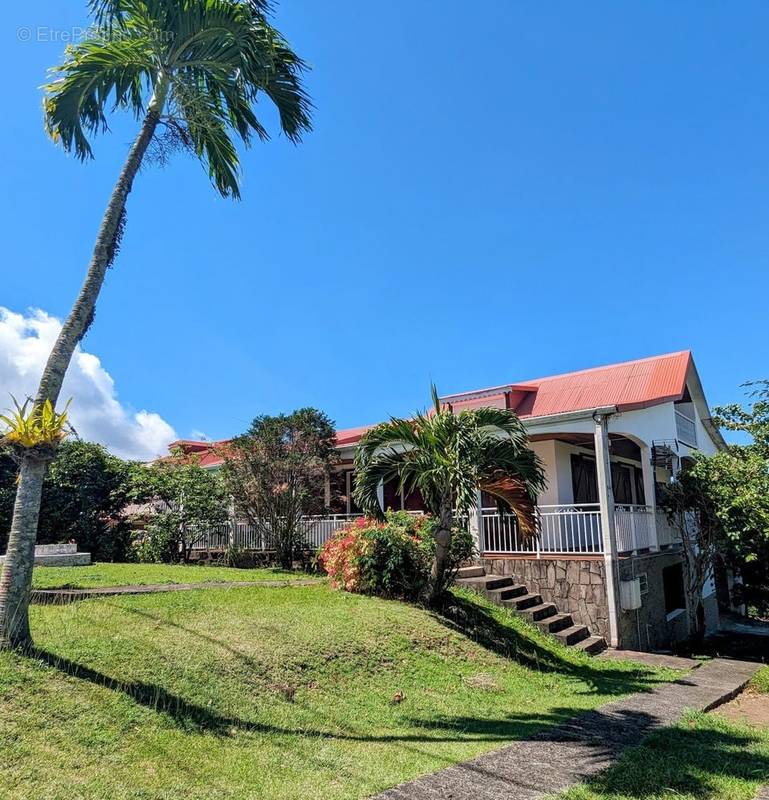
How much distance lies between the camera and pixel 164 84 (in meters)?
7.39

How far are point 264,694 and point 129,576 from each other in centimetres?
662

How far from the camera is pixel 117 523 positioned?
61.0ft

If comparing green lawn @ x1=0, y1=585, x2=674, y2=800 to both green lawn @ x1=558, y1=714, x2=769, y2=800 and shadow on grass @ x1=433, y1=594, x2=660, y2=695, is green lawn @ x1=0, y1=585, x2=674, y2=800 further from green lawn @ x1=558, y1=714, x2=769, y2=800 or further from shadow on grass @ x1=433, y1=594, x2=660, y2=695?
green lawn @ x1=558, y1=714, x2=769, y2=800

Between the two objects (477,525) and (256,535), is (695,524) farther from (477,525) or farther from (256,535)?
(256,535)

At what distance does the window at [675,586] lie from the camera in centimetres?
1613

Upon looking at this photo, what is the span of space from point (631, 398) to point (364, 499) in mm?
8990

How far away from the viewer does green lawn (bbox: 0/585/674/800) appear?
4293mm

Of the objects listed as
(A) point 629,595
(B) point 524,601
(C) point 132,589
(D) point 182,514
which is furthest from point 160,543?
(A) point 629,595

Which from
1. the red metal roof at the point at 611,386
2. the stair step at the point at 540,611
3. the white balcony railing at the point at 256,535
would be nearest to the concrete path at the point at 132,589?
the white balcony railing at the point at 256,535

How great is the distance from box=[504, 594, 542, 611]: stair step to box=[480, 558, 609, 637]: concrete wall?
0.98ft

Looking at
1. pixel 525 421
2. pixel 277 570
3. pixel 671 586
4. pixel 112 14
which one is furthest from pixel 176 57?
pixel 671 586

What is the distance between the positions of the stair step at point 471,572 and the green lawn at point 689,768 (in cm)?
580

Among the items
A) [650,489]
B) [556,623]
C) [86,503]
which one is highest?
→ [650,489]

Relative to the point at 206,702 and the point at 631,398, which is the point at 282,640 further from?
the point at 631,398
